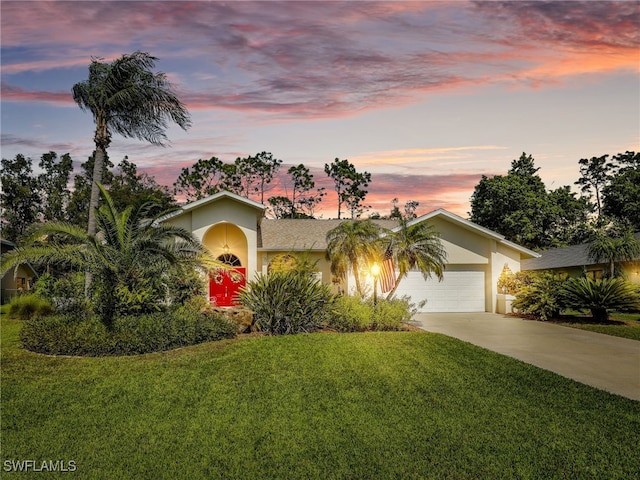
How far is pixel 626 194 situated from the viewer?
1714 inches

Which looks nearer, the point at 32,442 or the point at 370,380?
the point at 32,442

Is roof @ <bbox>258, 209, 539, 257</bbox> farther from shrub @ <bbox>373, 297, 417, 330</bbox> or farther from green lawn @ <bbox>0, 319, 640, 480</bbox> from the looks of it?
green lawn @ <bbox>0, 319, 640, 480</bbox>

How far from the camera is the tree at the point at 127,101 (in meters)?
18.5

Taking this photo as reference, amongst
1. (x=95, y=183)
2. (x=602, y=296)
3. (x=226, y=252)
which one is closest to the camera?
(x=95, y=183)

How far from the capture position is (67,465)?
5.99 meters

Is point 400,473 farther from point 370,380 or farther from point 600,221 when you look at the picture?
point 600,221

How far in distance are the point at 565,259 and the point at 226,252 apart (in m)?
21.0

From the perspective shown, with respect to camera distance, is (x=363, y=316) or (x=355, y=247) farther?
(x=355, y=247)

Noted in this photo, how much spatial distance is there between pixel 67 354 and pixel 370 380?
26.2 ft

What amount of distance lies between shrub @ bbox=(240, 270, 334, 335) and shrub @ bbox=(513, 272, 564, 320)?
30.2 ft

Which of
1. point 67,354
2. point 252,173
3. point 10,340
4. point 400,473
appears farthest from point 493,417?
point 252,173

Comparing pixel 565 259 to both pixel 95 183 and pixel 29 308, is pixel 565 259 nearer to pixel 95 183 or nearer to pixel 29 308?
pixel 95 183

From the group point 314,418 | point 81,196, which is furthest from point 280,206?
point 314,418

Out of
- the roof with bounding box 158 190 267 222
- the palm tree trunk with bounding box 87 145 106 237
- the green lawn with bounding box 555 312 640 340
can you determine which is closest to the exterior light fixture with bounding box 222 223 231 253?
the roof with bounding box 158 190 267 222
